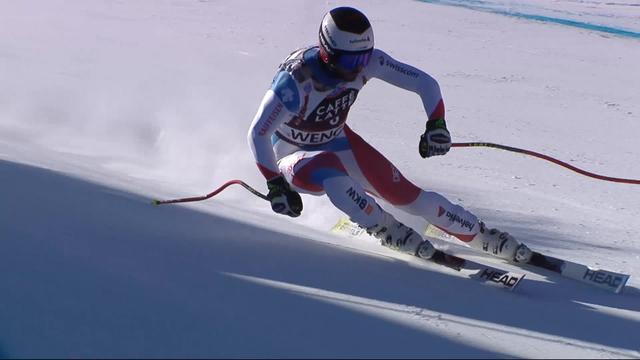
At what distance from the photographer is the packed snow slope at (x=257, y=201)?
10.7 ft

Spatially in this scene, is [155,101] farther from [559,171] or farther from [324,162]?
[324,162]

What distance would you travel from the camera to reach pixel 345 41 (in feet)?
16.2

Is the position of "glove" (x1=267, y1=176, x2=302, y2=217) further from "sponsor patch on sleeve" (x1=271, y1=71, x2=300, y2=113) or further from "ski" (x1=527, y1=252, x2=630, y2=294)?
"ski" (x1=527, y1=252, x2=630, y2=294)

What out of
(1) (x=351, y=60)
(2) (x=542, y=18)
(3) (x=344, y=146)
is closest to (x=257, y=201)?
(3) (x=344, y=146)

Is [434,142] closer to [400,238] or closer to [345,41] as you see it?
[400,238]

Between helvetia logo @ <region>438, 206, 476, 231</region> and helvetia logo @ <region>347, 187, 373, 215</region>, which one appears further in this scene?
helvetia logo @ <region>438, 206, 476, 231</region>

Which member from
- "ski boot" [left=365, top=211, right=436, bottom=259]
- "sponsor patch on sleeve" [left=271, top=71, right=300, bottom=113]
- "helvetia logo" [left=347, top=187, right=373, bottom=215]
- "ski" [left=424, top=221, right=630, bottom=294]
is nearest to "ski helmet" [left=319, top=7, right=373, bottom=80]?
"sponsor patch on sleeve" [left=271, top=71, right=300, bottom=113]

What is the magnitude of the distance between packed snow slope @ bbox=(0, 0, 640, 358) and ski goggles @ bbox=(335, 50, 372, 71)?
3.22 feet

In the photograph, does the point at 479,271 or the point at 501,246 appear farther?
the point at 501,246

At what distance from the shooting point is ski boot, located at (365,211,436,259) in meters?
5.01

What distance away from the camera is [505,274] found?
15.4 ft

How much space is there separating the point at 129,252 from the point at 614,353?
202cm

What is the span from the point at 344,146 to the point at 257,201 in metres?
1.31

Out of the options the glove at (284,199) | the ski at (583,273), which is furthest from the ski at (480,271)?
the glove at (284,199)
